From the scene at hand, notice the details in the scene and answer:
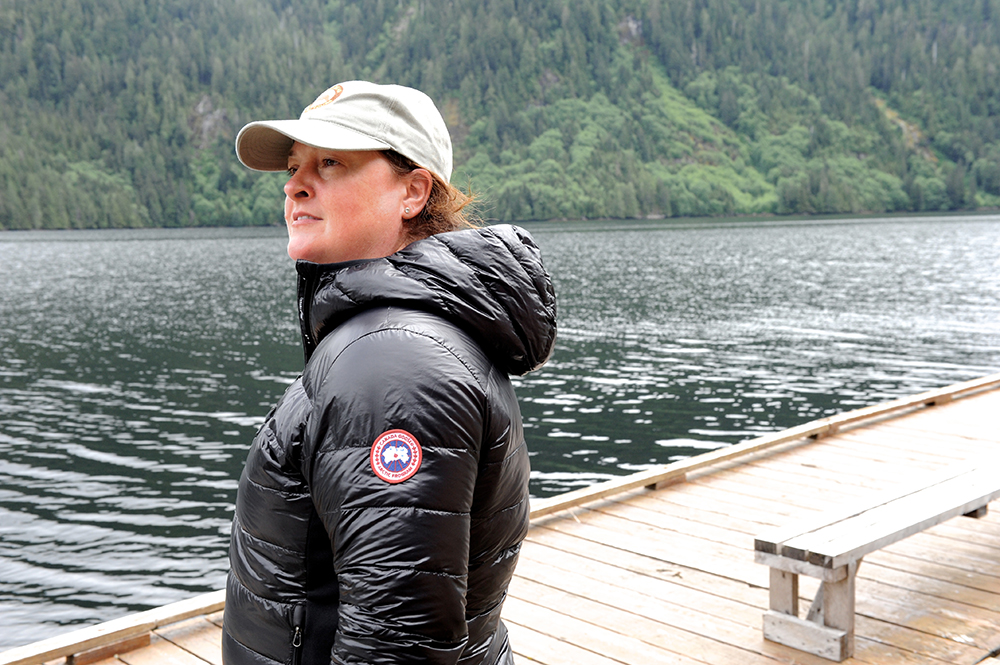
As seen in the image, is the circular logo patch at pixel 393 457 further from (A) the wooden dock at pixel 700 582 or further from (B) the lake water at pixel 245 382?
(B) the lake water at pixel 245 382

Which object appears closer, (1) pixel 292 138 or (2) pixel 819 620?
(1) pixel 292 138

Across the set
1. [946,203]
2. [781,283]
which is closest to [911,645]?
[781,283]

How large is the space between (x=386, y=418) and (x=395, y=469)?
8 cm

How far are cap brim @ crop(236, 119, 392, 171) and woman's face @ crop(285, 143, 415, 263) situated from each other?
0.07 m

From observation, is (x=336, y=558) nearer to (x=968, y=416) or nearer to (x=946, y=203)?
(x=968, y=416)

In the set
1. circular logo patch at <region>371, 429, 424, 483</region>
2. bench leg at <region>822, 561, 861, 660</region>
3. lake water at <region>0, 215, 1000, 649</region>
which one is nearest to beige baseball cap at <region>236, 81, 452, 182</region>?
circular logo patch at <region>371, 429, 424, 483</region>

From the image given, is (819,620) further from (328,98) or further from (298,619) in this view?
(328,98)

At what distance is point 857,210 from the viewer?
180125 mm

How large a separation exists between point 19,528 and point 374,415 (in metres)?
13.6

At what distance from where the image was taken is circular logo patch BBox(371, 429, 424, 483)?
1.38 meters

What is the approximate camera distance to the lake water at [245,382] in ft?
40.6

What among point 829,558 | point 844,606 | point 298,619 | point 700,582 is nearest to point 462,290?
point 298,619

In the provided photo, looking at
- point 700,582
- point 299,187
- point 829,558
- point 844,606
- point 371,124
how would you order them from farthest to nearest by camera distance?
point 700,582, point 844,606, point 829,558, point 299,187, point 371,124

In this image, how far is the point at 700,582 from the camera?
5.10 meters
